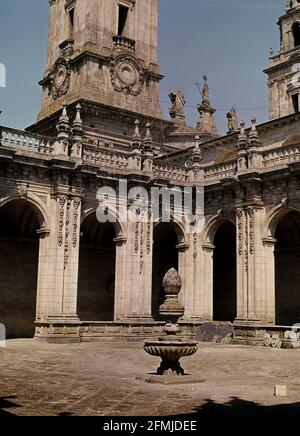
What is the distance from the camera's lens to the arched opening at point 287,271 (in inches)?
1174

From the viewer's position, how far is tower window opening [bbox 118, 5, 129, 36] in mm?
35188

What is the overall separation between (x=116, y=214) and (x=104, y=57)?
11.7 meters

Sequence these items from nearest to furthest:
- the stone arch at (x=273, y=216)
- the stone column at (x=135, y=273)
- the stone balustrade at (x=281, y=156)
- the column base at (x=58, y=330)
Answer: the column base at (x=58, y=330)
the stone balustrade at (x=281, y=156)
the stone arch at (x=273, y=216)
the stone column at (x=135, y=273)

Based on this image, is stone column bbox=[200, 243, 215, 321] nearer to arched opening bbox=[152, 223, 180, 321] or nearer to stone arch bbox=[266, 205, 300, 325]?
arched opening bbox=[152, 223, 180, 321]

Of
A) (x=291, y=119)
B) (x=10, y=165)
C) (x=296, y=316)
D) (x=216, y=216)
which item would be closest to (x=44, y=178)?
(x=10, y=165)

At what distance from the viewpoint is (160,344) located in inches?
476

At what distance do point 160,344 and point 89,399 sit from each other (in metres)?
2.78

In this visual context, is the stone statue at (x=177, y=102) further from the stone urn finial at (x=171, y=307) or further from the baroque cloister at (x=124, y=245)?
the stone urn finial at (x=171, y=307)

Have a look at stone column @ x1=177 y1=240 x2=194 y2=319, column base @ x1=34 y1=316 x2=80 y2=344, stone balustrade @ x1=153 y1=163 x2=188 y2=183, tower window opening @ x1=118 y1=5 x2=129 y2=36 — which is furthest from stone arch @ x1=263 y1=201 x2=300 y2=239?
tower window opening @ x1=118 y1=5 x2=129 y2=36

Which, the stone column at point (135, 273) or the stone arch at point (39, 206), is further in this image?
the stone column at point (135, 273)

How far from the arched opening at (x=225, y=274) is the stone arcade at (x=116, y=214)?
0.23 ft

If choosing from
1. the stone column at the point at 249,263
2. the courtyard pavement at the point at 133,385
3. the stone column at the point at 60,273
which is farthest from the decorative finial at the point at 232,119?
the courtyard pavement at the point at 133,385

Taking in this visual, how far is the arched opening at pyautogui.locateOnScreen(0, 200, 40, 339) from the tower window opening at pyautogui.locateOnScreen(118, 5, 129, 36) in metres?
14.4
